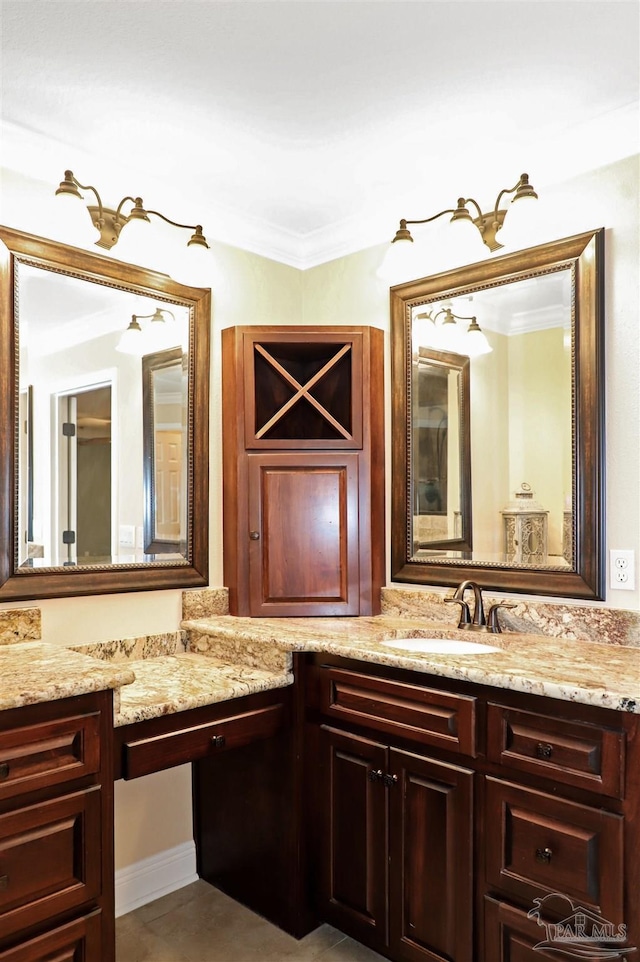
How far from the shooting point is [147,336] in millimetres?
2449

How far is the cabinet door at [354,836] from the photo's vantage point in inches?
76.5

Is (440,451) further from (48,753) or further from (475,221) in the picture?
(48,753)

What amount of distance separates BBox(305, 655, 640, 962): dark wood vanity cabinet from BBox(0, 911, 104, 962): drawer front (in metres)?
0.74

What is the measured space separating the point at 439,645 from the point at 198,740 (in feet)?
2.78

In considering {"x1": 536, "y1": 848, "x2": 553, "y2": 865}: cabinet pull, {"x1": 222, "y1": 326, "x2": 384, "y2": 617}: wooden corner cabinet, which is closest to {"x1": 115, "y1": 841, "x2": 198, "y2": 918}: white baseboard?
{"x1": 222, "y1": 326, "x2": 384, "y2": 617}: wooden corner cabinet

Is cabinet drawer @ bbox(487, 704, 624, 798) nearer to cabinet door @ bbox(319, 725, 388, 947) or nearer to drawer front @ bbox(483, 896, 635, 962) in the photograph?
drawer front @ bbox(483, 896, 635, 962)

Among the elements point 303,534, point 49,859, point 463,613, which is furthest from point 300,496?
point 49,859

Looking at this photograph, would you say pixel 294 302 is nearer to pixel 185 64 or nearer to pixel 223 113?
pixel 223 113

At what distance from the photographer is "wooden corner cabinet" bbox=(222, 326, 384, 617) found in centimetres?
257

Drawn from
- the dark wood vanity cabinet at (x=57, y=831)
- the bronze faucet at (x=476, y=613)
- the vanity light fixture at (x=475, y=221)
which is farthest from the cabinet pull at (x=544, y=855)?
the vanity light fixture at (x=475, y=221)

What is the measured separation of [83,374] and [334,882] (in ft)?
6.11

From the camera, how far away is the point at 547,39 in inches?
67.3

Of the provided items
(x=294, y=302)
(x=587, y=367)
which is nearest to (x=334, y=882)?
(x=587, y=367)

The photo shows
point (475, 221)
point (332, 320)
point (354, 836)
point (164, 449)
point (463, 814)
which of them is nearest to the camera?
point (463, 814)
